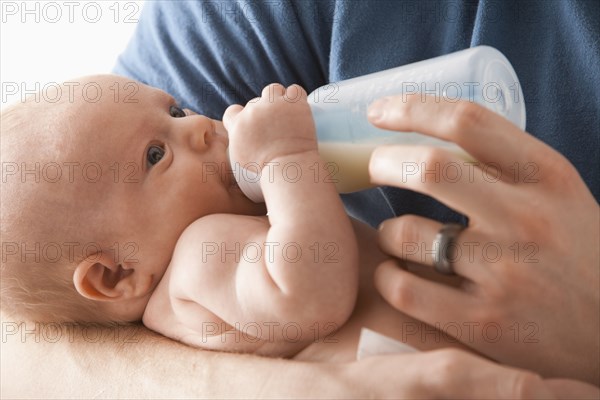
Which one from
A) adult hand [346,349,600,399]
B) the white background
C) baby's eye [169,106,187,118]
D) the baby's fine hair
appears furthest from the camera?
the white background

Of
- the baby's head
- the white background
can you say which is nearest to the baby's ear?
the baby's head

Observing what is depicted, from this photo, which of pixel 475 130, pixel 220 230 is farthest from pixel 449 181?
pixel 220 230

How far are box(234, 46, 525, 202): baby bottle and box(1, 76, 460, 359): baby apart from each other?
55mm

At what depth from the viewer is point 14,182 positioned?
1055 millimetres

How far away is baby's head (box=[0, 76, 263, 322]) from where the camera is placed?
1.05 m

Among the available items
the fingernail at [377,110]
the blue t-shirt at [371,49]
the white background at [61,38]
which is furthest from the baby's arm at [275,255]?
the white background at [61,38]

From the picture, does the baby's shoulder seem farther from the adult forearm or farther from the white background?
the white background

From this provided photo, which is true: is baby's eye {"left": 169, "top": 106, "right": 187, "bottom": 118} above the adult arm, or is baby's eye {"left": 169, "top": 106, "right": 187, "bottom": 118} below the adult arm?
above

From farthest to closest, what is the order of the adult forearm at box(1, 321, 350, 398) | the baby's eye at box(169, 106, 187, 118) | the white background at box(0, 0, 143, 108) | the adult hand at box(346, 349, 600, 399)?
the white background at box(0, 0, 143, 108) → the baby's eye at box(169, 106, 187, 118) → the adult forearm at box(1, 321, 350, 398) → the adult hand at box(346, 349, 600, 399)

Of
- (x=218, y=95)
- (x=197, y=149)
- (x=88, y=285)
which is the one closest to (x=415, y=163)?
(x=197, y=149)

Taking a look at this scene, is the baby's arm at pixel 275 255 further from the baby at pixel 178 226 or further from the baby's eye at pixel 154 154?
the baby's eye at pixel 154 154

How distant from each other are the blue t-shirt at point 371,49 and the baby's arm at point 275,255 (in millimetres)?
324

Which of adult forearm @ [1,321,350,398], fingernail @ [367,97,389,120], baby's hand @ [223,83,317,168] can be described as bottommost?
adult forearm @ [1,321,350,398]

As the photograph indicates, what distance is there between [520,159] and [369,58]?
20.2 inches
